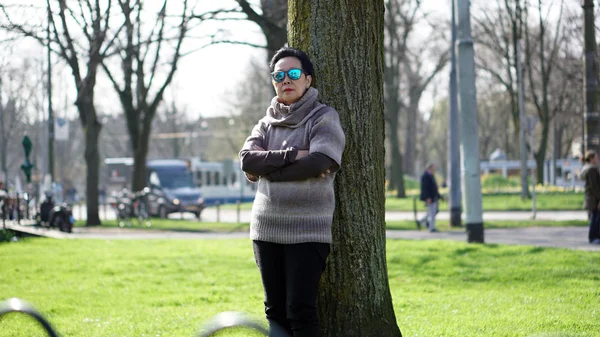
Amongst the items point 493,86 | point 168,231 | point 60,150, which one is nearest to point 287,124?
point 168,231

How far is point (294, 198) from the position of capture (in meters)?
4.76

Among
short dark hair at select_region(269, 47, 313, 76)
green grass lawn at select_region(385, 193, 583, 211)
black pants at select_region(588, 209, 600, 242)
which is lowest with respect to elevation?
green grass lawn at select_region(385, 193, 583, 211)

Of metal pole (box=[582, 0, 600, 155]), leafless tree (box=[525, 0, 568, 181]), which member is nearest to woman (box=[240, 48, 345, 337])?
metal pole (box=[582, 0, 600, 155])

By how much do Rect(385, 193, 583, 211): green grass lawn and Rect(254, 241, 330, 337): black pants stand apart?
27826mm

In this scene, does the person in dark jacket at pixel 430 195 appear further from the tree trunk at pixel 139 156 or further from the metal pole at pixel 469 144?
the tree trunk at pixel 139 156

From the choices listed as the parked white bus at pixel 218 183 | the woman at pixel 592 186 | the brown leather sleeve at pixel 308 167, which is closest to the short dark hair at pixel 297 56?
the brown leather sleeve at pixel 308 167

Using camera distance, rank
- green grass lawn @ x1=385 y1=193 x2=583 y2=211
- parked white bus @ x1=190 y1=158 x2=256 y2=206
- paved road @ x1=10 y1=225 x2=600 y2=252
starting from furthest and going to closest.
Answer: parked white bus @ x1=190 y1=158 x2=256 y2=206 < green grass lawn @ x1=385 y1=193 x2=583 y2=211 < paved road @ x1=10 y1=225 x2=600 y2=252

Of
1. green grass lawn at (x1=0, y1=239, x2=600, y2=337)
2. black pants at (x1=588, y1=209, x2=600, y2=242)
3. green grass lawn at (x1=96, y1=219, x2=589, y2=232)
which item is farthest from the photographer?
green grass lawn at (x1=96, y1=219, x2=589, y2=232)

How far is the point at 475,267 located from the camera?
11578 mm

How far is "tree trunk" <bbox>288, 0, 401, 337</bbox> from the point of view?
5.45 metres

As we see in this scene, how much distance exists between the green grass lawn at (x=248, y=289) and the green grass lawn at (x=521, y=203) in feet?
57.6

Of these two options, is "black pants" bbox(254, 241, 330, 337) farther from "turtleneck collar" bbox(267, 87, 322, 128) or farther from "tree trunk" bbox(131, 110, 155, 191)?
"tree trunk" bbox(131, 110, 155, 191)

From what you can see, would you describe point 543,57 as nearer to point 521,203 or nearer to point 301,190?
point 521,203

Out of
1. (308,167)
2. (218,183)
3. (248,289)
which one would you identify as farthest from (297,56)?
(218,183)
